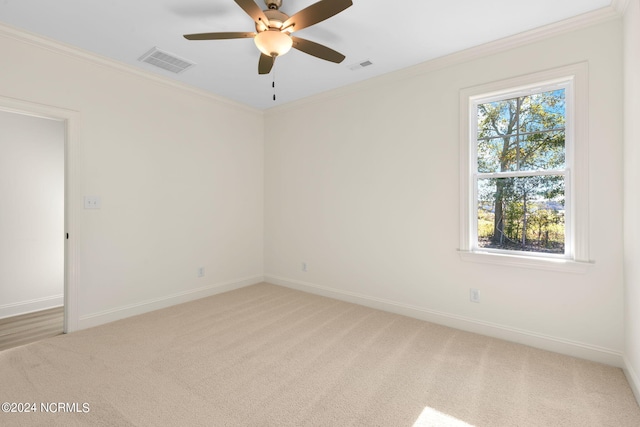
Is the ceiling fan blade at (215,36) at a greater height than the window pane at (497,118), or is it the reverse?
the ceiling fan blade at (215,36)

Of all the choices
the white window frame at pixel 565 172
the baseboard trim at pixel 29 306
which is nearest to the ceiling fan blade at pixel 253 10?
the white window frame at pixel 565 172

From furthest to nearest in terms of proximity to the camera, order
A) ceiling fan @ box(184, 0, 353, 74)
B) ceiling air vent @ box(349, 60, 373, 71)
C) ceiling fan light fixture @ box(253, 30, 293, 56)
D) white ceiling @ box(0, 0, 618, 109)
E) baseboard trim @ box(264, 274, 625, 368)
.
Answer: ceiling air vent @ box(349, 60, 373, 71) → baseboard trim @ box(264, 274, 625, 368) → white ceiling @ box(0, 0, 618, 109) → ceiling fan light fixture @ box(253, 30, 293, 56) → ceiling fan @ box(184, 0, 353, 74)

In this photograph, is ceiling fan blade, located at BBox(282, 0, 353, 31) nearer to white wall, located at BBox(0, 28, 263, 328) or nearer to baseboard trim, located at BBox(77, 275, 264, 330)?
white wall, located at BBox(0, 28, 263, 328)

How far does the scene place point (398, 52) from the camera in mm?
3031

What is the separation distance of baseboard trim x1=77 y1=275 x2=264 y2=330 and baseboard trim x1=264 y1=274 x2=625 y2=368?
47.9 inches

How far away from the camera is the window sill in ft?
8.20

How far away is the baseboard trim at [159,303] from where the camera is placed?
3.16 m

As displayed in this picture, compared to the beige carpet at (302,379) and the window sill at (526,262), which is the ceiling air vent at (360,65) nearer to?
the window sill at (526,262)

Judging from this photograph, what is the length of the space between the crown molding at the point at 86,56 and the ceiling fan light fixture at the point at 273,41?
6.94ft

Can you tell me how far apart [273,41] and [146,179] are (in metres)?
2.43

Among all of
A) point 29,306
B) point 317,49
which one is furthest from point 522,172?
point 29,306

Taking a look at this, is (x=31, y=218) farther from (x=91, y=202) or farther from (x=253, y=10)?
(x=253, y=10)

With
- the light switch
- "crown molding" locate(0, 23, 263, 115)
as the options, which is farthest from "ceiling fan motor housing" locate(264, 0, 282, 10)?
the light switch

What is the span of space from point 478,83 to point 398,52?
847mm
